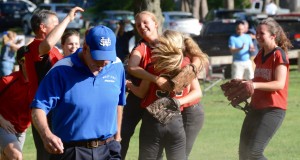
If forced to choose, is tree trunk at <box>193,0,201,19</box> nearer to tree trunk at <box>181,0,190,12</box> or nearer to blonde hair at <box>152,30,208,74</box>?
tree trunk at <box>181,0,190,12</box>

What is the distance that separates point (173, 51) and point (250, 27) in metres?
23.9

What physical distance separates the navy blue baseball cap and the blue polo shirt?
20cm

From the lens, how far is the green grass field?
12172mm

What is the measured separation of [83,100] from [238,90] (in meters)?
2.70

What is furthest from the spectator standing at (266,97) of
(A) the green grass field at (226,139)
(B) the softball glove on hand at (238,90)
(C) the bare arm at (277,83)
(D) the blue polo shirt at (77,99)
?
(A) the green grass field at (226,139)

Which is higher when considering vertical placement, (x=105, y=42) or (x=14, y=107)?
(x=105, y=42)

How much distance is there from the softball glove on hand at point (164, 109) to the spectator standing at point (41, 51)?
3.38 feet

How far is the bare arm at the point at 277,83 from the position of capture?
8773 mm

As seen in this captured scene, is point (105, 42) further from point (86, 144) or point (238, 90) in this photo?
point (238, 90)

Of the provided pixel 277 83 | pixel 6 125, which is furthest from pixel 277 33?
pixel 6 125

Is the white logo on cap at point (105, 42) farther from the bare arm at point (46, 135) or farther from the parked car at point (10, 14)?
the parked car at point (10, 14)

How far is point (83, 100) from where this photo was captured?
21.9ft

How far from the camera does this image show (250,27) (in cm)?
3167

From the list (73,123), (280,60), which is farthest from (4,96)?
(280,60)
